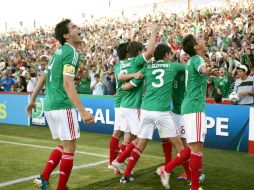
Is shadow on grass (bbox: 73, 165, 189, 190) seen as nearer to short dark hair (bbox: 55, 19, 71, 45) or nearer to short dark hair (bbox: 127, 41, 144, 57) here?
short dark hair (bbox: 127, 41, 144, 57)

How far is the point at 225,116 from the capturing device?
9.34 m

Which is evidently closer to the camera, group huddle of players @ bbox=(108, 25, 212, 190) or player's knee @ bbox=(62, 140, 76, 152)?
player's knee @ bbox=(62, 140, 76, 152)

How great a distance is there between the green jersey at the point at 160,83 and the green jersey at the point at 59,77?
1.29 m

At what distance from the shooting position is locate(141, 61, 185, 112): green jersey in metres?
5.68

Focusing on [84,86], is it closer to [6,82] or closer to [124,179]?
[6,82]

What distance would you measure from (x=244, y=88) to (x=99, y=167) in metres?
4.71

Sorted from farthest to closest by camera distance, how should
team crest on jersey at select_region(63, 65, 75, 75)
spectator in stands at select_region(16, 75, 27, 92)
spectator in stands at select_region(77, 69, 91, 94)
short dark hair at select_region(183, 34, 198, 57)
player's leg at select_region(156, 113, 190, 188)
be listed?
1. spectator in stands at select_region(16, 75, 27, 92)
2. spectator in stands at select_region(77, 69, 91, 94)
3. player's leg at select_region(156, 113, 190, 188)
4. short dark hair at select_region(183, 34, 198, 57)
5. team crest on jersey at select_region(63, 65, 75, 75)

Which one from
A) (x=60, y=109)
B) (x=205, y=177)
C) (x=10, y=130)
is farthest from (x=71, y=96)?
(x=10, y=130)

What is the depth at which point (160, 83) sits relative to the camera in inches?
225

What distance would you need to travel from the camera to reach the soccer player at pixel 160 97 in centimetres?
568

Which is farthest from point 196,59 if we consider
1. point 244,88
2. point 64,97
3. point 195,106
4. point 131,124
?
point 244,88

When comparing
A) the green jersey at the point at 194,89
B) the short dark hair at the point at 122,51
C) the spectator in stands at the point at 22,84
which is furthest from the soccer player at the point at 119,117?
the spectator in stands at the point at 22,84

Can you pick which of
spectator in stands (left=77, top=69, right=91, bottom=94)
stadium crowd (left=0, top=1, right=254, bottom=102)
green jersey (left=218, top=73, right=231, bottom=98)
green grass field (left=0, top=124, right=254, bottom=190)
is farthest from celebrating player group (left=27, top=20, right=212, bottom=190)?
spectator in stands (left=77, top=69, right=91, bottom=94)

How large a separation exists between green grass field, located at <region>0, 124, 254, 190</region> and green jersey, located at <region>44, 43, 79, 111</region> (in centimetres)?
152
